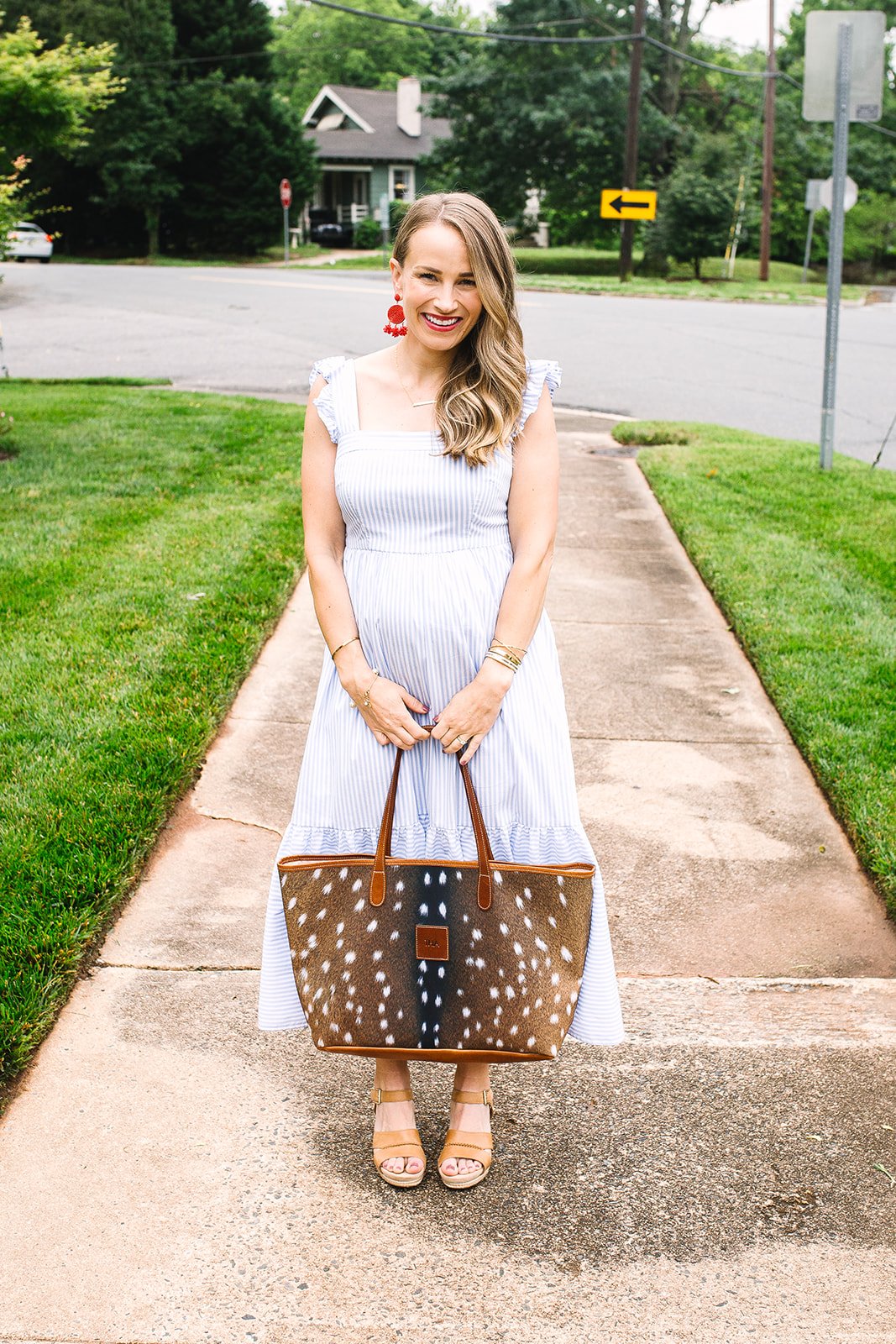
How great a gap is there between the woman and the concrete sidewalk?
20 centimetres

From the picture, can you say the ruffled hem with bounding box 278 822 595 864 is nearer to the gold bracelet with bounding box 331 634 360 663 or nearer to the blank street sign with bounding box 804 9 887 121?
the gold bracelet with bounding box 331 634 360 663

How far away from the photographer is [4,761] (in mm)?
3953

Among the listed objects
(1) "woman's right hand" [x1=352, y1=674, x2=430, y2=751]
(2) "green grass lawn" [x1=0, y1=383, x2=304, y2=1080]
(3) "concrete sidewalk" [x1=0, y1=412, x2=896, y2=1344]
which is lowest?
(3) "concrete sidewalk" [x1=0, y1=412, x2=896, y2=1344]

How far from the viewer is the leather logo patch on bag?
7.23ft

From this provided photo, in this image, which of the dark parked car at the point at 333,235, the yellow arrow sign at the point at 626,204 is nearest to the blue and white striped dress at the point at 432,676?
the yellow arrow sign at the point at 626,204

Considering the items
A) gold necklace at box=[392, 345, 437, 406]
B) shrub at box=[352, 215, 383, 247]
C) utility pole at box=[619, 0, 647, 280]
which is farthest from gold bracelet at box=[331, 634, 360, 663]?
shrub at box=[352, 215, 383, 247]

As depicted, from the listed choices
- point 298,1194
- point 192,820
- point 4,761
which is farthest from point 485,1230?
point 4,761

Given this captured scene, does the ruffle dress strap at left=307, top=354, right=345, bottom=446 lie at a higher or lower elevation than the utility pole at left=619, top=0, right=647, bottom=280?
lower

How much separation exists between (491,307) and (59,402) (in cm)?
912

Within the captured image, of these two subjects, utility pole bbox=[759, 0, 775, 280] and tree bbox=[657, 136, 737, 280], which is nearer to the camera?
tree bbox=[657, 136, 737, 280]

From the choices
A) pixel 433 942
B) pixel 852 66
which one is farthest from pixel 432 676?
pixel 852 66

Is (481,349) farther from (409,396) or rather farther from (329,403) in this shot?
(329,403)

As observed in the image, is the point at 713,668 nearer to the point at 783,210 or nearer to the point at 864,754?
the point at 864,754

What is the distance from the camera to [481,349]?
7.75 ft
